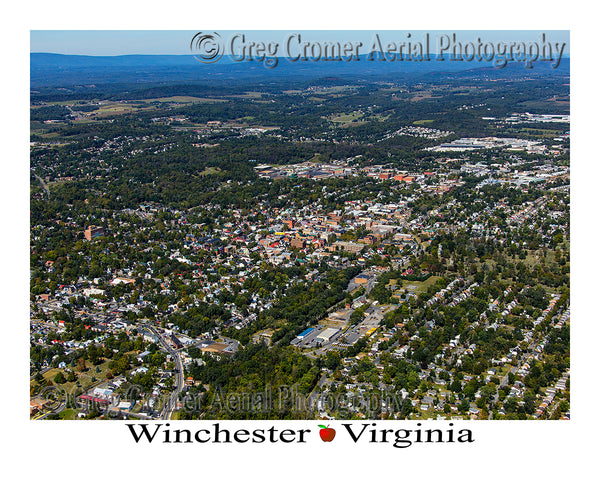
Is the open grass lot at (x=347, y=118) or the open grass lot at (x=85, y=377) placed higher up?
the open grass lot at (x=347, y=118)

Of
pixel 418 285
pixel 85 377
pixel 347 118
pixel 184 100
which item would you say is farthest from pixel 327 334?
pixel 184 100

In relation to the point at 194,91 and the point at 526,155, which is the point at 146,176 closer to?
the point at 526,155

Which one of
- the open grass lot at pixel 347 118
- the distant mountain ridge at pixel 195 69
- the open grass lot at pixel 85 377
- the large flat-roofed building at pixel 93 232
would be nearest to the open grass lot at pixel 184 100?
the open grass lot at pixel 347 118

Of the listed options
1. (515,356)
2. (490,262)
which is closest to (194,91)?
(490,262)

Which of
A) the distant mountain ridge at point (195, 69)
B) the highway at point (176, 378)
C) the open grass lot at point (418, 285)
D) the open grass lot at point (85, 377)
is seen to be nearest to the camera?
the highway at point (176, 378)
